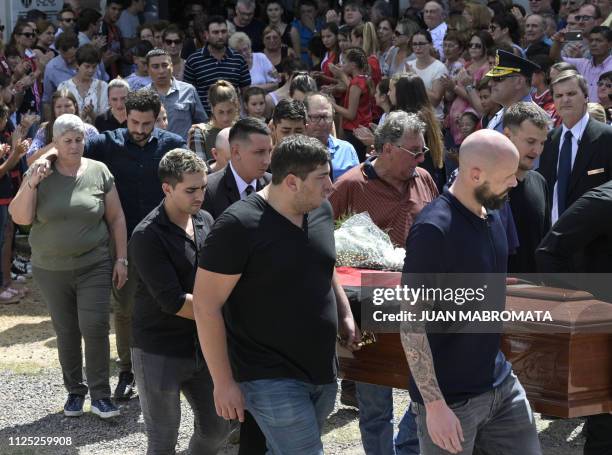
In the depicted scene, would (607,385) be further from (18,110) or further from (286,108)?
(18,110)

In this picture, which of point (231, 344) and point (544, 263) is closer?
point (231, 344)

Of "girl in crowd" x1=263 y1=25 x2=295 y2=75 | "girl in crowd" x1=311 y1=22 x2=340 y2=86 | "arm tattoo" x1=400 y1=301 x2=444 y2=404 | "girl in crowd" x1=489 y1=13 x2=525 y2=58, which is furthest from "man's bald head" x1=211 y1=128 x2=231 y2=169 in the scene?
"girl in crowd" x1=263 y1=25 x2=295 y2=75

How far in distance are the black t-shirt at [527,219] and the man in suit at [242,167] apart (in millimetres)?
1417

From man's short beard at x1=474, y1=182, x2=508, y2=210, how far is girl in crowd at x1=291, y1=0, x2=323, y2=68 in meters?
9.96

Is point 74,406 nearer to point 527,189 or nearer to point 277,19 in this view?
point 527,189

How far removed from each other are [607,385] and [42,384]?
462 centimetres

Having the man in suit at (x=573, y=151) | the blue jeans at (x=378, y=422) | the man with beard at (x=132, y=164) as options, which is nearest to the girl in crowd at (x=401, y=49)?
the man in suit at (x=573, y=151)

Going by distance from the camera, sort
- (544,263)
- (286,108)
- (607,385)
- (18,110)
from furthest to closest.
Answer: (18,110) → (286,108) → (544,263) → (607,385)

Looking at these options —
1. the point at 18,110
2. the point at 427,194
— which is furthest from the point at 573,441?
the point at 18,110

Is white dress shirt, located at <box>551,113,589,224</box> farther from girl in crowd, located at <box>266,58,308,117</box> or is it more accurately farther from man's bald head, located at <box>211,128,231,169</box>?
girl in crowd, located at <box>266,58,308,117</box>

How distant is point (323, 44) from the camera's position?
12805 mm

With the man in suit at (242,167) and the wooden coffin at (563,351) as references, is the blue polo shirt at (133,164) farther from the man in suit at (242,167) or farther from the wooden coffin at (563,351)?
the wooden coffin at (563,351)

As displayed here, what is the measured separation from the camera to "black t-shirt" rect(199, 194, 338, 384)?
4.02 metres

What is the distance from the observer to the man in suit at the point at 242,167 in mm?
5699
